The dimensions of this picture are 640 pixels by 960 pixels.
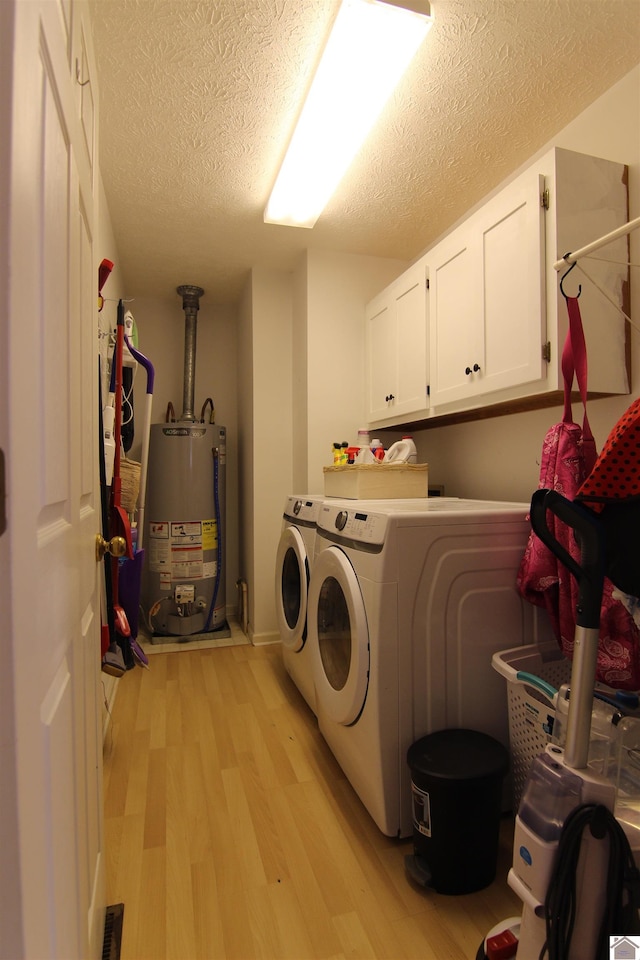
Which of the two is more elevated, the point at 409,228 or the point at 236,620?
the point at 409,228

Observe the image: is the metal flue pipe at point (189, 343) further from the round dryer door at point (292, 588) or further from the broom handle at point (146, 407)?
the round dryer door at point (292, 588)

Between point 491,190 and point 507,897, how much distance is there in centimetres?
274

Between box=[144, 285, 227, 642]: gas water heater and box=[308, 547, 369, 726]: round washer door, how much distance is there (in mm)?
1511

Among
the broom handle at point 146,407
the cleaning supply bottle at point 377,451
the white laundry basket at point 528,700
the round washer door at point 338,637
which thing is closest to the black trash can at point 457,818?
the white laundry basket at point 528,700

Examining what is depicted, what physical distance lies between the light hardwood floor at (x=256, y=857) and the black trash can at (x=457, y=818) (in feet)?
0.17

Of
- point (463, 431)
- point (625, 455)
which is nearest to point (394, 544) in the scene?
point (625, 455)

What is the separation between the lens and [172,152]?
81.4 inches

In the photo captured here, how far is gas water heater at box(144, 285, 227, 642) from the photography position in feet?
10.8

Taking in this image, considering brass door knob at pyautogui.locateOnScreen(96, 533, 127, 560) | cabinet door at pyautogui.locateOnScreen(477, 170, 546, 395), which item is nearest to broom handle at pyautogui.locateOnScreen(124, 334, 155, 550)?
brass door knob at pyautogui.locateOnScreen(96, 533, 127, 560)

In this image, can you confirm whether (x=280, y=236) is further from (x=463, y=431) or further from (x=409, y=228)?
(x=463, y=431)

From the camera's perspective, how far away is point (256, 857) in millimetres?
1429

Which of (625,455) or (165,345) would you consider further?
(165,345)

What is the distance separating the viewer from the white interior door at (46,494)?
45cm

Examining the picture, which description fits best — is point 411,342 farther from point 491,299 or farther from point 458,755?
point 458,755
